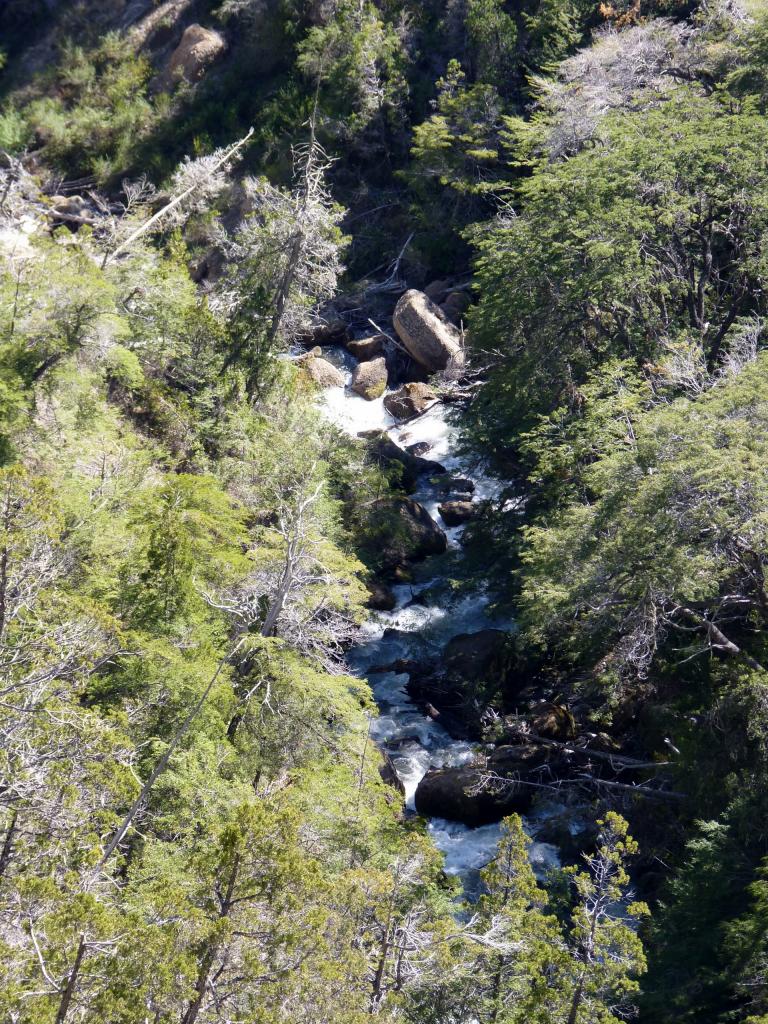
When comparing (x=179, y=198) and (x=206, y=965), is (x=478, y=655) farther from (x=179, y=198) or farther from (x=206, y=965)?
(x=179, y=198)

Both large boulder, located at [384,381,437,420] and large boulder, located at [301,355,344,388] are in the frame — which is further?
large boulder, located at [301,355,344,388]

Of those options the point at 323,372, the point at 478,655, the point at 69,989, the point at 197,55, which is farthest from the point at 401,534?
the point at 197,55

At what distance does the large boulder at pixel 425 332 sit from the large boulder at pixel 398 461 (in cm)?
322

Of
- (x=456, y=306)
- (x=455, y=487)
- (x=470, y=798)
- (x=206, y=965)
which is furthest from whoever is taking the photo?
(x=456, y=306)

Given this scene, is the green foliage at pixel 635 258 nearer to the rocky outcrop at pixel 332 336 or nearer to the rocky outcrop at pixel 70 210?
the rocky outcrop at pixel 332 336

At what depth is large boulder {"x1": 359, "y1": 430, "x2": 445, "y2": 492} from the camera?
Answer: 1057 inches

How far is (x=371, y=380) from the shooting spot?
1258 inches

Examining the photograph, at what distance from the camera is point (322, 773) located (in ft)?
51.5

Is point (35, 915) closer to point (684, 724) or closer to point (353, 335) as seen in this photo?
point (684, 724)

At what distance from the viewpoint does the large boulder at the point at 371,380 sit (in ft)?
104

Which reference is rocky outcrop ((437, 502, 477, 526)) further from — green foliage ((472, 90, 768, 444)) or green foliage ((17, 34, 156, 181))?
green foliage ((17, 34, 156, 181))

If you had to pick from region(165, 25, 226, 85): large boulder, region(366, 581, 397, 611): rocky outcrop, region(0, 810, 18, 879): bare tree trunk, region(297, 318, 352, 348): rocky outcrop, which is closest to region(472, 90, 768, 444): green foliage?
region(366, 581, 397, 611): rocky outcrop

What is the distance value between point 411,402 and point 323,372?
2715mm

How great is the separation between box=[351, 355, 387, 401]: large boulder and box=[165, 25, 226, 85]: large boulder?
18.4 metres
